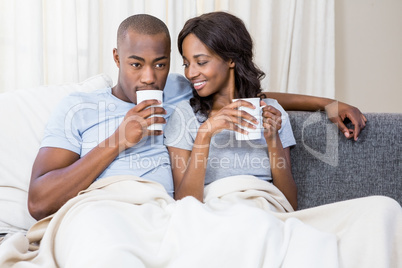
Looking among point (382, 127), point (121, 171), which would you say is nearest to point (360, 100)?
point (382, 127)

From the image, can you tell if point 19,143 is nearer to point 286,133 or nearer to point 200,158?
point 200,158

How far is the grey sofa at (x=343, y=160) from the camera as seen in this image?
167 cm

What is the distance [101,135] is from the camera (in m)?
1.59

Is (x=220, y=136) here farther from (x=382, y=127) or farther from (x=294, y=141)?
(x=382, y=127)

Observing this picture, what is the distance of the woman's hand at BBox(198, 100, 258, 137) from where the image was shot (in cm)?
140

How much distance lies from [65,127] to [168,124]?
0.32 meters

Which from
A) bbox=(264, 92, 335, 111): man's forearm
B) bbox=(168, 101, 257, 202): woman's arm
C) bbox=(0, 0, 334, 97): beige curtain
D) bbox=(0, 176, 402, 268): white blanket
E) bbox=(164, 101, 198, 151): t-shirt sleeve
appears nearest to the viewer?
bbox=(0, 176, 402, 268): white blanket

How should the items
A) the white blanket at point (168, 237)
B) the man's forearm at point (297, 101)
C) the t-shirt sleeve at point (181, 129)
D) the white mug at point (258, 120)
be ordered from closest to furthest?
the white blanket at point (168, 237), the white mug at point (258, 120), the t-shirt sleeve at point (181, 129), the man's forearm at point (297, 101)

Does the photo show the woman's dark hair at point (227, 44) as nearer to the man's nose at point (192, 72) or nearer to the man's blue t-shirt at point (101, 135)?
the man's nose at point (192, 72)

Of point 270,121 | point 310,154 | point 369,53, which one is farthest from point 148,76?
point 369,53

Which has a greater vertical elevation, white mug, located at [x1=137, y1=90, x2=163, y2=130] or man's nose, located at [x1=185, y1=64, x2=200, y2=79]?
man's nose, located at [x1=185, y1=64, x2=200, y2=79]

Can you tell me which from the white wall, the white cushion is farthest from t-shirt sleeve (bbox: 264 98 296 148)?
the white wall

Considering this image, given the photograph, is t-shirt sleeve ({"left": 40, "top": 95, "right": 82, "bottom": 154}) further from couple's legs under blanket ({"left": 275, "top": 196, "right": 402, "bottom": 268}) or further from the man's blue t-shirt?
couple's legs under blanket ({"left": 275, "top": 196, "right": 402, "bottom": 268})

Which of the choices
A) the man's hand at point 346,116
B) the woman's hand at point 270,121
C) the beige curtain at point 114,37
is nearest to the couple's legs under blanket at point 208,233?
the woman's hand at point 270,121
